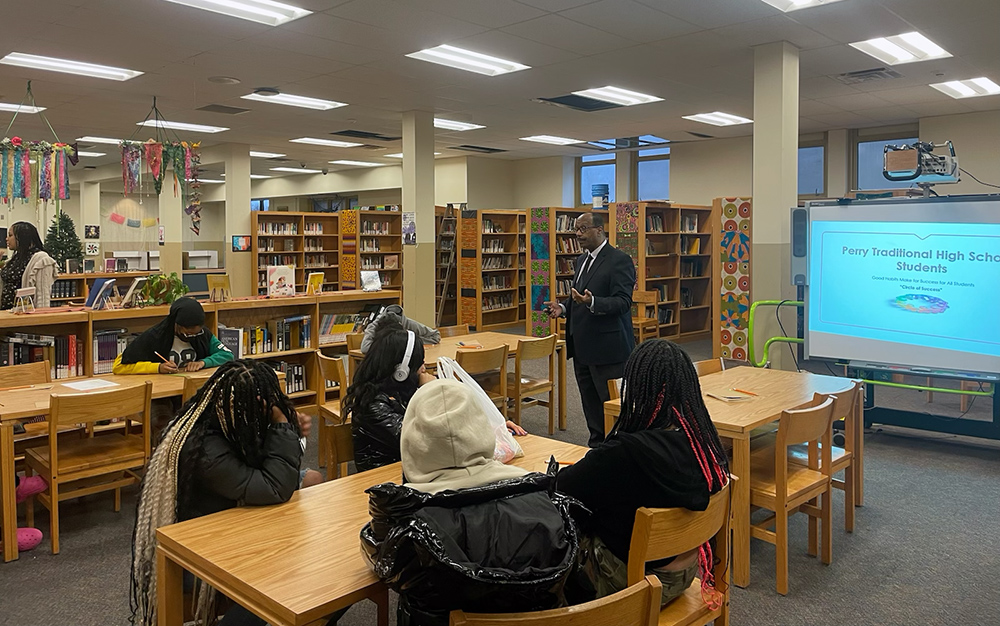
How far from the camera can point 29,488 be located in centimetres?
380

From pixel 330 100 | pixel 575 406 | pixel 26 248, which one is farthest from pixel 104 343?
pixel 330 100

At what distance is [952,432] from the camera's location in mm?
5406

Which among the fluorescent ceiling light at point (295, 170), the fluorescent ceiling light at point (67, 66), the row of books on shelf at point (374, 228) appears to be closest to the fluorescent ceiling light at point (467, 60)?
the fluorescent ceiling light at point (67, 66)

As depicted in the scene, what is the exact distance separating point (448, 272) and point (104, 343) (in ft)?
23.9

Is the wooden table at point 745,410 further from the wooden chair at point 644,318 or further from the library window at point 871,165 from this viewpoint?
the library window at point 871,165

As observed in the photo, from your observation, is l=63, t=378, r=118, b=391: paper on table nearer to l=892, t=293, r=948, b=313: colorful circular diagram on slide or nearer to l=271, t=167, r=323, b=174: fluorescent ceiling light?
l=892, t=293, r=948, b=313: colorful circular diagram on slide

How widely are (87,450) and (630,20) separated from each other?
4618 millimetres

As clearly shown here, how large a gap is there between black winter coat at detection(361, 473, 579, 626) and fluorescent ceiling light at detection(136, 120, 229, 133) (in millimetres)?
9883

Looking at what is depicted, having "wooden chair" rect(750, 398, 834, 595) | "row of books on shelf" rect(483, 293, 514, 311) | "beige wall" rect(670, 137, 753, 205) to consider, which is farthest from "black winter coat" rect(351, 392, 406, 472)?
"beige wall" rect(670, 137, 753, 205)

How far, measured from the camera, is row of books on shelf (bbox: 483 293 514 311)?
12.2 meters

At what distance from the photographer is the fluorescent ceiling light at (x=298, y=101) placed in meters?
8.64

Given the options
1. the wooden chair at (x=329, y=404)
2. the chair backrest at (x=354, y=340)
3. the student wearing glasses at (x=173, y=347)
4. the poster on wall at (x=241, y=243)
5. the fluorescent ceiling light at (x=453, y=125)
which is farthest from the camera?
the poster on wall at (x=241, y=243)

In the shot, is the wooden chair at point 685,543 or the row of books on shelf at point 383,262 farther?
the row of books on shelf at point 383,262

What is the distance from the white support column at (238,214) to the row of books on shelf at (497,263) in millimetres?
3567
